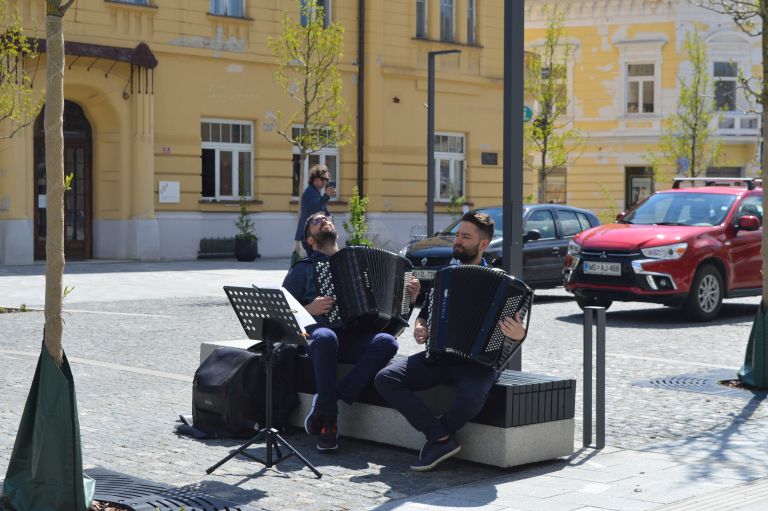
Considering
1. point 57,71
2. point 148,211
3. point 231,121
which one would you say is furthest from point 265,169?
point 57,71

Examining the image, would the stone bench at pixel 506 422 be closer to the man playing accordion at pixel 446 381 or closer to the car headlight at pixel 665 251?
the man playing accordion at pixel 446 381

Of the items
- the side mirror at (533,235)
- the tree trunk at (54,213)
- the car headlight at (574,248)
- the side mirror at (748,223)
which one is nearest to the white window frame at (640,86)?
the side mirror at (533,235)

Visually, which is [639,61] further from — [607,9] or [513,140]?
[513,140]

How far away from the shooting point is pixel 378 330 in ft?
26.7

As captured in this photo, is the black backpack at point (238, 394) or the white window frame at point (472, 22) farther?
the white window frame at point (472, 22)

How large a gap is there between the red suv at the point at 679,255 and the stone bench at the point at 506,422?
8356 mm

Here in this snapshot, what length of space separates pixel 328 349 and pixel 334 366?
110mm

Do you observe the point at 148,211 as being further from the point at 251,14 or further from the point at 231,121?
the point at 251,14

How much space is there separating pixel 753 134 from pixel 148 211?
83.7 feet

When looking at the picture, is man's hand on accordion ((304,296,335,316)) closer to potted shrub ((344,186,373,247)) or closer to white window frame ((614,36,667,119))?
potted shrub ((344,186,373,247))

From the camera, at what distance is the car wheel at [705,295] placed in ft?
52.5

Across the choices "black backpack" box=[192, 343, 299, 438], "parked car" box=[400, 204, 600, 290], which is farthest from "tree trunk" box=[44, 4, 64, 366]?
"parked car" box=[400, 204, 600, 290]

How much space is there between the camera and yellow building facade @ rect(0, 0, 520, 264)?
88.4 feet

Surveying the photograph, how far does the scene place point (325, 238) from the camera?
8.16 metres
